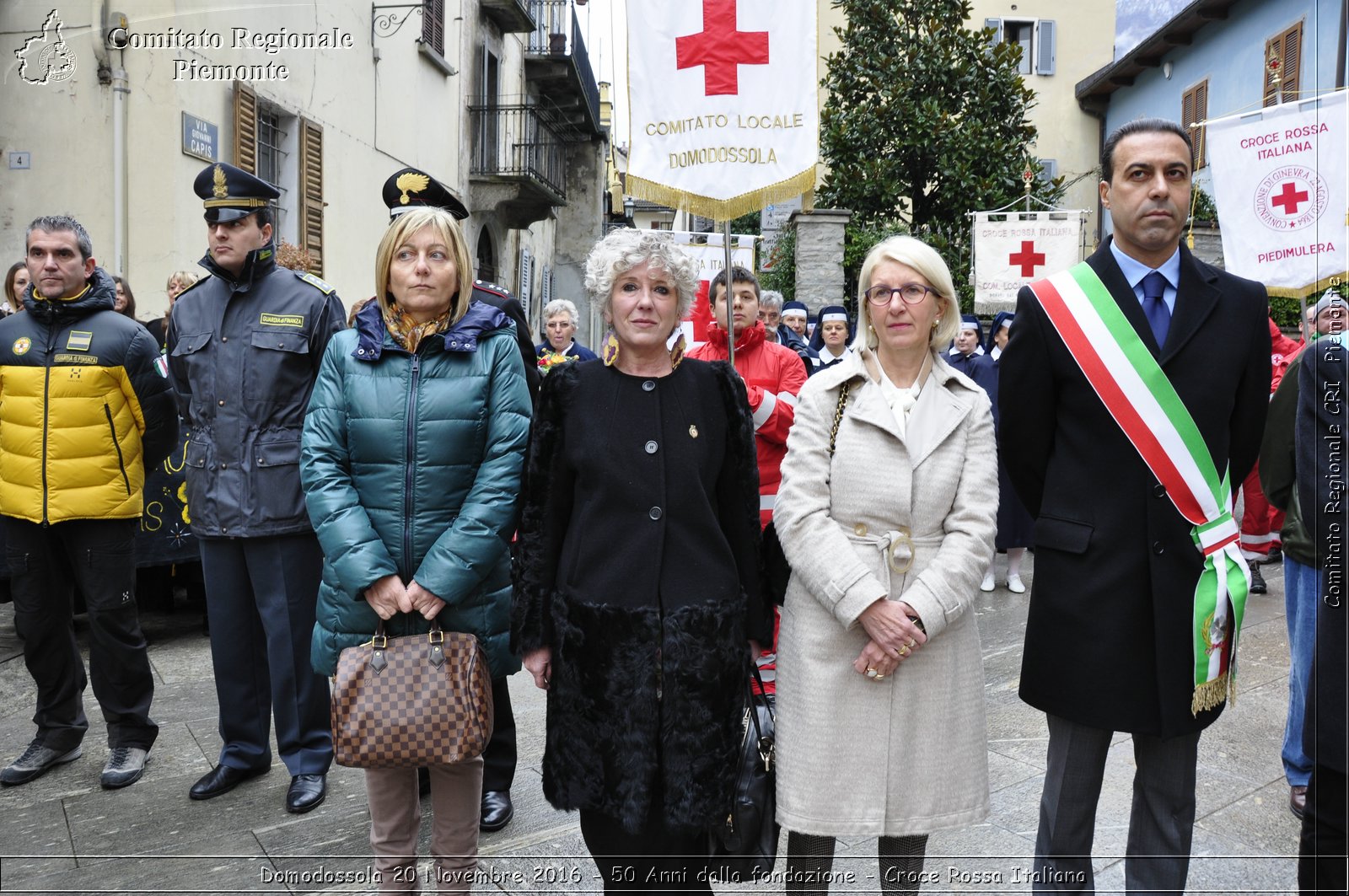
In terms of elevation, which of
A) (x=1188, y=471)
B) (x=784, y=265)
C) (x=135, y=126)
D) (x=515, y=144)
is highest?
(x=515, y=144)

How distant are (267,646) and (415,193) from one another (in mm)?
1827

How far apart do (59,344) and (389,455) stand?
6.94ft

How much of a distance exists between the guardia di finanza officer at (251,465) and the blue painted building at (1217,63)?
40.0 ft

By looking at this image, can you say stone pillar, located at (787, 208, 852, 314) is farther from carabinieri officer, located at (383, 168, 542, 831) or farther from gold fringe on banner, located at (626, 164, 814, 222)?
carabinieri officer, located at (383, 168, 542, 831)

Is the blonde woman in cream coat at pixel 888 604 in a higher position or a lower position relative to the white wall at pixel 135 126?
lower

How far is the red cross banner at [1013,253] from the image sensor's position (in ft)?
39.2

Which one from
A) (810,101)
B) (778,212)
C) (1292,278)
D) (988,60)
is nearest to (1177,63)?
(988,60)

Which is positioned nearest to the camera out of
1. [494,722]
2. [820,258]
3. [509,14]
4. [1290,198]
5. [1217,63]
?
[494,722]

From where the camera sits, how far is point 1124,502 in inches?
102

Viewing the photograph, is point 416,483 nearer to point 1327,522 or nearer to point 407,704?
point 407,704

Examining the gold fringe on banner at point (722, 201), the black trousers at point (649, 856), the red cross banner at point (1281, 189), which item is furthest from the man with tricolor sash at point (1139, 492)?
the red cross banner at point (1281, 189)

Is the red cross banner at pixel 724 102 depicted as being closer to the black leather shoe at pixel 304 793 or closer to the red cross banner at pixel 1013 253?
the black leather shoe at pixel 304 793

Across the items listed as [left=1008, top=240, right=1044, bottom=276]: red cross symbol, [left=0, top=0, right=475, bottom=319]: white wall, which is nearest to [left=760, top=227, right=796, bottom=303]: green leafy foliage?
[left=1008, top=240, right=1044, bottom=276]: red cross symbol

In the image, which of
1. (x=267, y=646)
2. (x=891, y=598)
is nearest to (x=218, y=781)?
(x=267, y=646)
